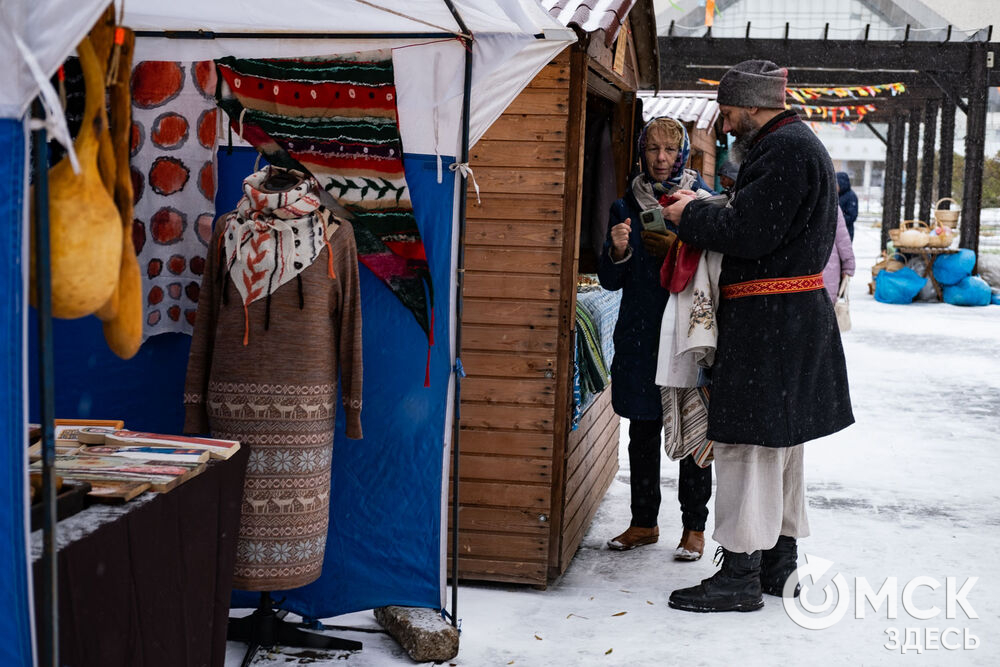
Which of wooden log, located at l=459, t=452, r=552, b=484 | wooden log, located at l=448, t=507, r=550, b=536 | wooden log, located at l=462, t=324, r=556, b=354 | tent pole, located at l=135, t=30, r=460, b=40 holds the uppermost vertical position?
tent pole, located at l=135, t=30, r=460, b=40

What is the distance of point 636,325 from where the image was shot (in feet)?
14.6

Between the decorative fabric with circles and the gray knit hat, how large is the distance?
1.83 metres

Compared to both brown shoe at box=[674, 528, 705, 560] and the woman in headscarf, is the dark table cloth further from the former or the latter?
brown shoe at box=[674, 528, 705, 560]

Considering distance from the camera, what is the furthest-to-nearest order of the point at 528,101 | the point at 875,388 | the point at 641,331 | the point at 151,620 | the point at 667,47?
the point at 667,47 < the point at 875,388 < the point at 641,331 < the point at 528,101 < the point at 151,620

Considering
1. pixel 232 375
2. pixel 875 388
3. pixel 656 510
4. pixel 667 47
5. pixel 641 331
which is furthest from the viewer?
pixel 667 47

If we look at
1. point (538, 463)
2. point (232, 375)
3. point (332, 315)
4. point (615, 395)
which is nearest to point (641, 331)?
point (615, 395)

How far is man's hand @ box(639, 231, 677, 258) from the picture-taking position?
13.9ft

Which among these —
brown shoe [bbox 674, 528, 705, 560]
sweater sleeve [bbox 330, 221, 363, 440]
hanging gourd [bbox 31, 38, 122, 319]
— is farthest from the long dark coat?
hanging gourd [bbox 31, 38, 122, 319]

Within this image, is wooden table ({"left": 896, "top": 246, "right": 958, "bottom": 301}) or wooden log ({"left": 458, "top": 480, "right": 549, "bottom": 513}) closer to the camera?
wooden log ({"left": 458, "top": 480, "right": 549, "bottom": 513})

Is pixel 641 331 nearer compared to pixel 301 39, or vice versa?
pixel 301 39

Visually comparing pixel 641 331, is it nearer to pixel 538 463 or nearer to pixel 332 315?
pixel 538 463

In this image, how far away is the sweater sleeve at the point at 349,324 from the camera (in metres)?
3.34

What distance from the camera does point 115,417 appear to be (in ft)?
12.1

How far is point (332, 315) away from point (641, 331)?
5.07ft
